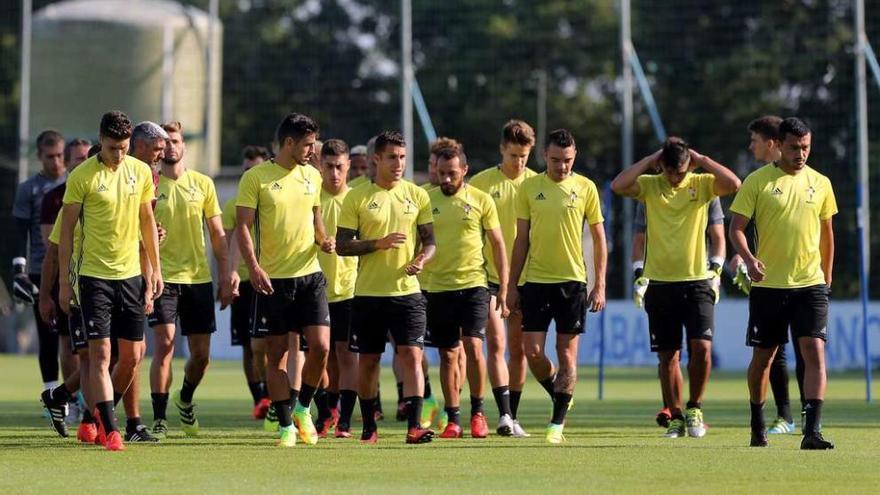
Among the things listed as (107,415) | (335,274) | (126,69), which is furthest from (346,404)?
(126,69)

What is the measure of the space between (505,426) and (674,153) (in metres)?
2.46

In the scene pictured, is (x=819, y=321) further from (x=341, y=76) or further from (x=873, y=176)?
(x=341, y=76)

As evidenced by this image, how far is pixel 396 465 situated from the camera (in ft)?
37.8

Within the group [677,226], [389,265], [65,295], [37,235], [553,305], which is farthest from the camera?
[37,235]

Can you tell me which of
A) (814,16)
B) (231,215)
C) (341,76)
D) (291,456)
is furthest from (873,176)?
(291,456)

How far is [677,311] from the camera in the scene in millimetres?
14445

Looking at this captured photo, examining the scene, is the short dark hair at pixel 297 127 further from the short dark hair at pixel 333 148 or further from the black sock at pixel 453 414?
the black sock at pixel 453 414

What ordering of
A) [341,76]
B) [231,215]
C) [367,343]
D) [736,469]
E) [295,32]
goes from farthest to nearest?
[295,32]
[341,76]
[231,215]
[367,343]
[736,469]

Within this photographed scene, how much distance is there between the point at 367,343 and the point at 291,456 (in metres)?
1.63

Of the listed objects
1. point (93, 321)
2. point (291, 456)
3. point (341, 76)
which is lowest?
point (291, 456)

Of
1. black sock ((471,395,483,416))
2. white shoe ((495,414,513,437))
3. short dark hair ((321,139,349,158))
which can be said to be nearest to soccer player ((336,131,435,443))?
black sock ((471,395,483,416))

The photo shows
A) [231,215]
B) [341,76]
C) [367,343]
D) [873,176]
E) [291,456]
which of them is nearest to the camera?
[291,456]

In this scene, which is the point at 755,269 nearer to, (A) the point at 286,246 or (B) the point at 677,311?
(B) the point at 677,311

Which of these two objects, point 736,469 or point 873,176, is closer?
point 736,469
